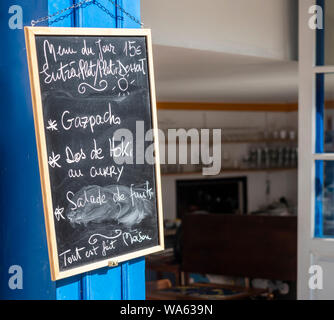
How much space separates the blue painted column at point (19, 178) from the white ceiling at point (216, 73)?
110cm

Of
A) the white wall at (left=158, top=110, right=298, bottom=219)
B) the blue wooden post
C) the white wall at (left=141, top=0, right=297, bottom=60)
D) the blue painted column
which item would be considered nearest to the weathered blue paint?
the white wall at (left=141, top=0, right=297, bottom=60)

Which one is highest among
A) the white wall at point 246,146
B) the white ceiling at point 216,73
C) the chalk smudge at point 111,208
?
the white ceiling at point 216,73

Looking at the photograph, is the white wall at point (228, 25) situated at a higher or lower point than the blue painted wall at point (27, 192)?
higher

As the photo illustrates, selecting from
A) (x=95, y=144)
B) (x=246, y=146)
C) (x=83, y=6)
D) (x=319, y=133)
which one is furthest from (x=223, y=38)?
(x=246, y=146)

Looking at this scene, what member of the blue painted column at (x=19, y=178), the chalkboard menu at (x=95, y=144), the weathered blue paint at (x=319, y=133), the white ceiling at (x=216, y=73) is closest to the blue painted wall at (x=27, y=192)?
the blue painted column at (x=19, y=178)

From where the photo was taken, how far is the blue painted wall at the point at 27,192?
6.65 ft

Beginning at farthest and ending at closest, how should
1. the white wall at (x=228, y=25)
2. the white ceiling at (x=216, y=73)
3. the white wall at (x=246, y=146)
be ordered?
the white wall at (x=246, y=146) → the white ceiling at (x=216, y=73) → the white wall at (x=228, y=25)

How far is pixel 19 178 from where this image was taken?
212cm

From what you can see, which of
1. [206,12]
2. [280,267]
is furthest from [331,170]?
[280,267]

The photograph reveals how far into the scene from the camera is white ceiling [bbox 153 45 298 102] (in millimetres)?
3587
